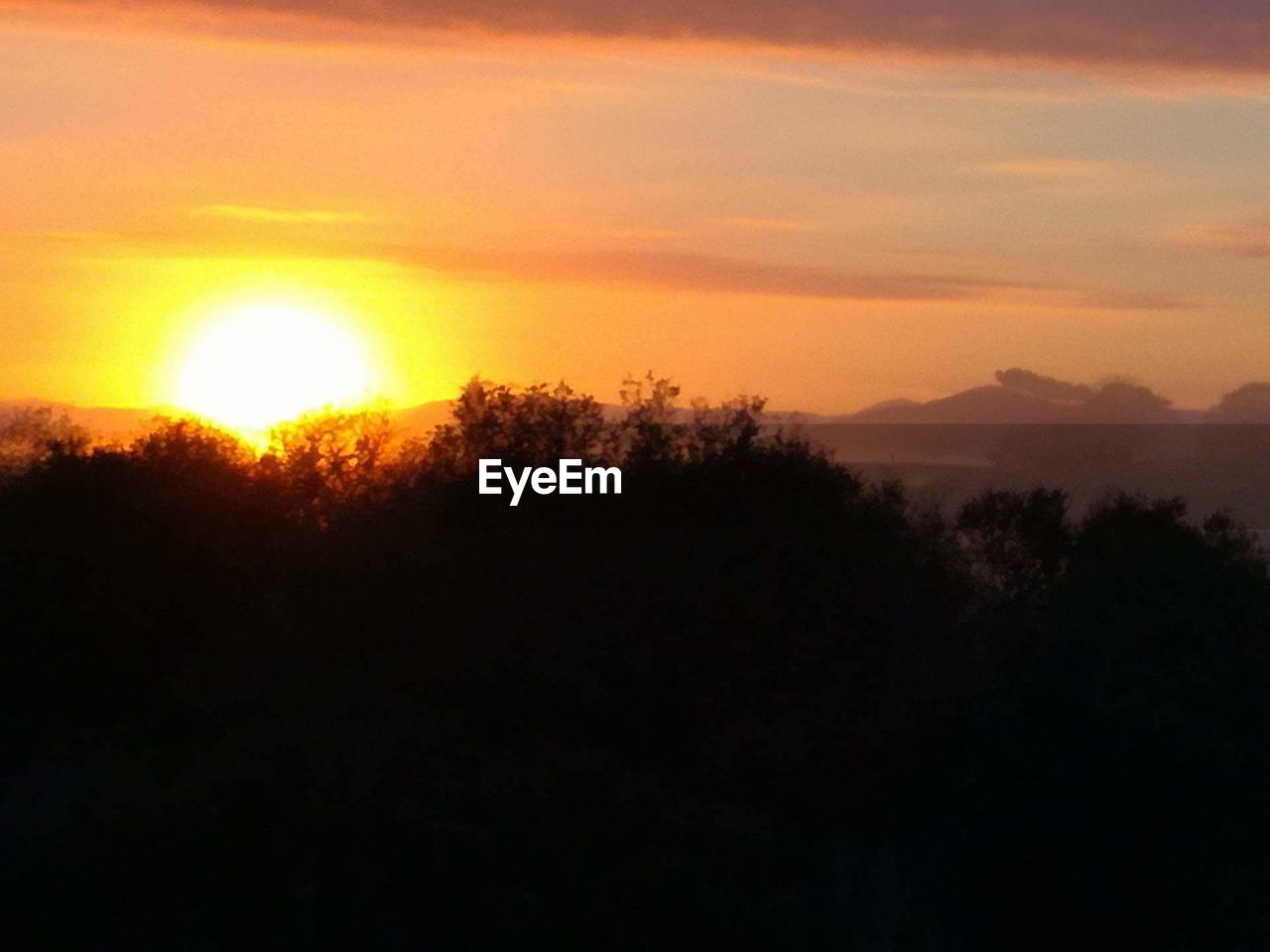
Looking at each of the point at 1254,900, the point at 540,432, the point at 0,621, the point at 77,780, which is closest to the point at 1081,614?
the point at 1254,900

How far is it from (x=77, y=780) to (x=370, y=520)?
21.9 feet

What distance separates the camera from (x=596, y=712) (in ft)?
77.6

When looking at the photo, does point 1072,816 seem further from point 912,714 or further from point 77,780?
point 77,780

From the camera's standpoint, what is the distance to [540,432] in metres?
29.4

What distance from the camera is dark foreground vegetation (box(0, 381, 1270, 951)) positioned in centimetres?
1823

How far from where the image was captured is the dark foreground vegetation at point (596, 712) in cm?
1823
